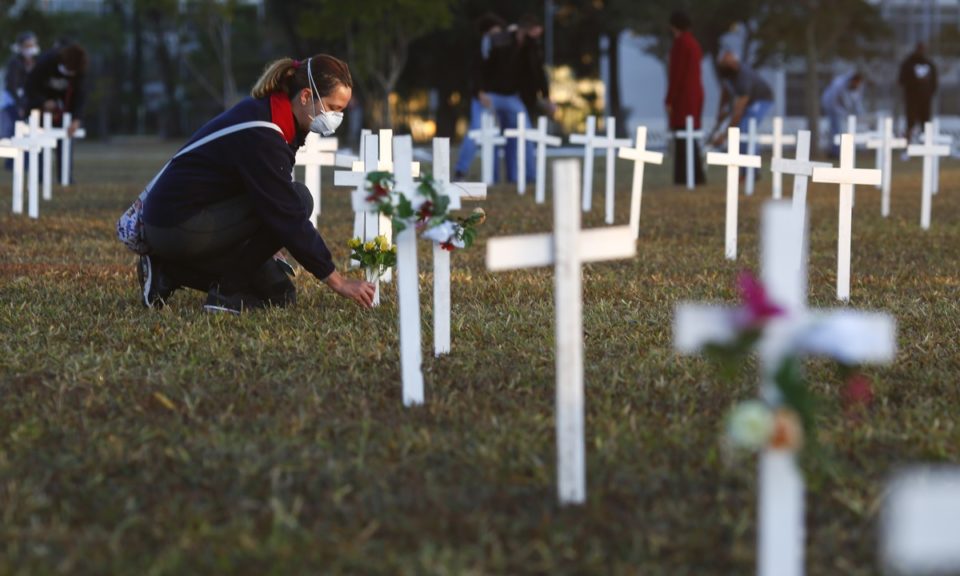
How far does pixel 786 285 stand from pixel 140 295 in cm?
533


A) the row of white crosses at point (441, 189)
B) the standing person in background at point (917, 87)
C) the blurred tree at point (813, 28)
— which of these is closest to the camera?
the row of white crosses at point (441, 189)

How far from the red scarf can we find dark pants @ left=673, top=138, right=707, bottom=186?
1461cm

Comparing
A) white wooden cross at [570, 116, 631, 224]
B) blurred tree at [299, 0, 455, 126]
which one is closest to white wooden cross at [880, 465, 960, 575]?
white wooden cross at [570, 116, 631, 224]

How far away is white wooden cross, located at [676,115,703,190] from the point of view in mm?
19094

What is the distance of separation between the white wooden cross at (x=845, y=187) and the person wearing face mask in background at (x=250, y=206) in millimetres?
2545

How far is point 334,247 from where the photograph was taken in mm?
10633

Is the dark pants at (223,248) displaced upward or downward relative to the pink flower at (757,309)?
downward

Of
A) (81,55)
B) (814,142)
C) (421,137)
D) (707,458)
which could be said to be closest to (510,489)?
(707,458)

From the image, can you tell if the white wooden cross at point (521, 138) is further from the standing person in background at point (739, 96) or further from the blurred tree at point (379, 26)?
the blurred tree at point (379, 26)

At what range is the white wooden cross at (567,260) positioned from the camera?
11.8 feet

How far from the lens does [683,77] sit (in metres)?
18.7

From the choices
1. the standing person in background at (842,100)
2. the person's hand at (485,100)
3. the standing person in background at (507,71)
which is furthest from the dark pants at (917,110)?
the person's hand at (485,100)

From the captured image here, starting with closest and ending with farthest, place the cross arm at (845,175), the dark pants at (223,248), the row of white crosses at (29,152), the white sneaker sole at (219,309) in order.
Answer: the dark pants at (223,248) → the white sneaker sole at (219,309) → the cross arm at (845,175) → the row of white crosses at (29,152)

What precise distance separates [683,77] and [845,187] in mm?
11374
